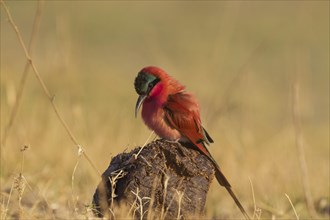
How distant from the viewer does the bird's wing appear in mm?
5945

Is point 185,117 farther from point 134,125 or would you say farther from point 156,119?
point 134,125

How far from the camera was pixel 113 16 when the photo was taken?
32.0 metres

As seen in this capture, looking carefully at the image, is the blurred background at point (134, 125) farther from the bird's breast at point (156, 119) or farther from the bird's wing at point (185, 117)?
the bird's wing at point (185, 117)

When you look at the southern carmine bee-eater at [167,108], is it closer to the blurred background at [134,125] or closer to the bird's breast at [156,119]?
the bird's breast at [156,119]

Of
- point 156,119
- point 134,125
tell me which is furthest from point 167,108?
point 134,125

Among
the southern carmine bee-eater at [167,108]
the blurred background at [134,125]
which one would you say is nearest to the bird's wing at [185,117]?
the southern carmine bee-eater at [167,108]

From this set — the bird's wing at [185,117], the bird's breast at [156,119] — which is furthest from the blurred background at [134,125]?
the bird's wing at [185,117]

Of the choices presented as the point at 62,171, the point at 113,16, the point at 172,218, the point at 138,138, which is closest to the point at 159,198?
the point at 172,218

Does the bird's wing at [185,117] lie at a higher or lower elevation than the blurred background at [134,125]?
higher

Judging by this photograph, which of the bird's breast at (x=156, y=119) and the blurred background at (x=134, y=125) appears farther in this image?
the blurred background at (x=134, y=125)

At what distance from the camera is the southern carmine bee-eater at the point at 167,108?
5.88m

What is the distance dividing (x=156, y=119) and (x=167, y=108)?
100 mm

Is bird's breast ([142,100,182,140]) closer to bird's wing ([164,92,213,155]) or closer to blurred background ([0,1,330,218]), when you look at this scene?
bird's wing ([164,92,213,155])

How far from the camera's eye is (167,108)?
19.5ft
